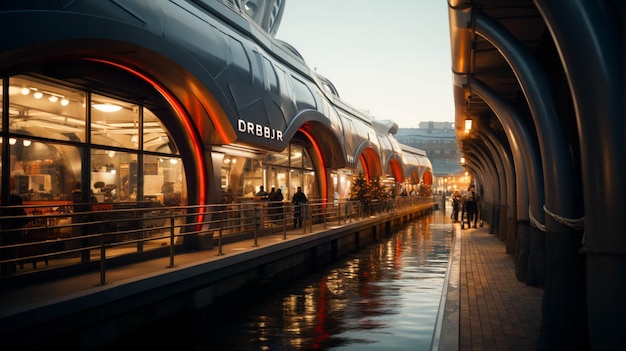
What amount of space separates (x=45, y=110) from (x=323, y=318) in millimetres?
6460

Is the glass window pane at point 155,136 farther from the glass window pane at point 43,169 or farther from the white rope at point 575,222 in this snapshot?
the white rope at point 575,222

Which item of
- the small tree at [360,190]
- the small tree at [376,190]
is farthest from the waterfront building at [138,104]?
the small tree at [376,190]

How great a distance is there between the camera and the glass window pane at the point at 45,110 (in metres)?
11.2

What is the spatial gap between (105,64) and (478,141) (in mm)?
18320

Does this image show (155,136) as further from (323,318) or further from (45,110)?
(323,318)

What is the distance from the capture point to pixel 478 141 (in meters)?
27.9

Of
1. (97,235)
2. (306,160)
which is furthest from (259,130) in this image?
(306,160)

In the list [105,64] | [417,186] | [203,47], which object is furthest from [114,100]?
[417,186]

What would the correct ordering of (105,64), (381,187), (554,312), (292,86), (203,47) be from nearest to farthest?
(554,312) → (105,64) → (203,47) → (292,86) → (381,187)

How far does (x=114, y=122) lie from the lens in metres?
14.4

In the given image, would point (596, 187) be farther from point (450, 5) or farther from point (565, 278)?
point (450, 5)

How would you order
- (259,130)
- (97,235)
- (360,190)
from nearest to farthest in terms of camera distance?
(97,235), (259,130), (360,190)

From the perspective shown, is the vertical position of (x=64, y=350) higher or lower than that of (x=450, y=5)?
lower

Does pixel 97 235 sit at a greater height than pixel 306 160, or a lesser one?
lesser
